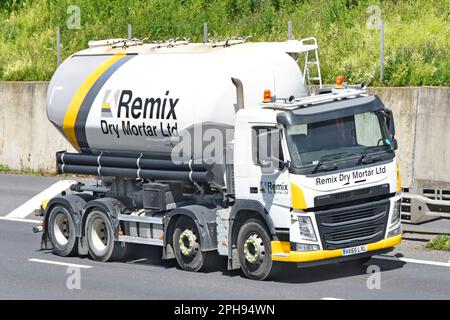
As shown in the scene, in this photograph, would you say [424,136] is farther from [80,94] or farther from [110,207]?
[80,94]

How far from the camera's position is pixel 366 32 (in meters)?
28.6

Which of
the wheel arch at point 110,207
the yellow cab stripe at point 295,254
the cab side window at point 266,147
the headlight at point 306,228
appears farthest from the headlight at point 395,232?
the wheel arch at point 110,207

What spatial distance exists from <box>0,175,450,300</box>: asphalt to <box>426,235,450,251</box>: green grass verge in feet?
0.77

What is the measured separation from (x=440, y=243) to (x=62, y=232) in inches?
256

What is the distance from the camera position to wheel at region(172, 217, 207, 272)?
1822 cm

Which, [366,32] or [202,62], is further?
[366,32]

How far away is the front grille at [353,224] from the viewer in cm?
1677

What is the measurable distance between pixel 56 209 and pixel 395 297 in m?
7.28

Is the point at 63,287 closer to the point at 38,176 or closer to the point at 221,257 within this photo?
the point at 221,257

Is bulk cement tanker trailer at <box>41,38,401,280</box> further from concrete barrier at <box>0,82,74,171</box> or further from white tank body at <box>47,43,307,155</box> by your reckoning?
concrete barrier at <box>0,82,74,171</box>

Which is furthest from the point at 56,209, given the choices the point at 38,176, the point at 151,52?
the point at 38,176

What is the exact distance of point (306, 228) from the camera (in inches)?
656

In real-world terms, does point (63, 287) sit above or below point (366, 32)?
below

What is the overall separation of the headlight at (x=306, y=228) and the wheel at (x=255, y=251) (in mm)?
575
